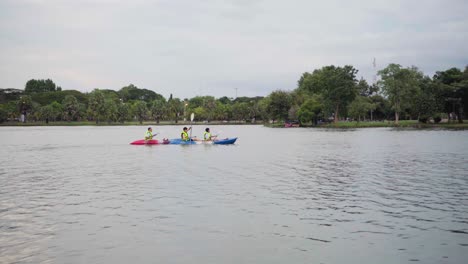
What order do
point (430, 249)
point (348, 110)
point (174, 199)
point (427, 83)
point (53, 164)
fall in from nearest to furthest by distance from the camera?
point (430, 249)
point (174, 199)
point (53, 164)
point (427, 83)
point (348, 110)

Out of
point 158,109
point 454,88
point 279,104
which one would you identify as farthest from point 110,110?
point 454,88

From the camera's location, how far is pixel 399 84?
98812 mm

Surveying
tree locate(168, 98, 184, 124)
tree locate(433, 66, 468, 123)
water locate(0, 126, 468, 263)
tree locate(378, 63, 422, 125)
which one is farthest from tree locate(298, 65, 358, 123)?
water locate(0, 126, 468, 263)

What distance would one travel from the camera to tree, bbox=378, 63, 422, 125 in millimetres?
97812

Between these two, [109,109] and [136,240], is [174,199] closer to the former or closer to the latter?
[136,240]

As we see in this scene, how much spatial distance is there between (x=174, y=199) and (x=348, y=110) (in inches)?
4317

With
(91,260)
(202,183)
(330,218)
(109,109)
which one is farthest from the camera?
(109,109)

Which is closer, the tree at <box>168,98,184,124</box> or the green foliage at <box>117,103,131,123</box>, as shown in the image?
the green foliage at <box>117,103,131,123</box>

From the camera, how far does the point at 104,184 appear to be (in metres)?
21.2

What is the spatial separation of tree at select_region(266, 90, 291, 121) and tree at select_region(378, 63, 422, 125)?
3203 centimetres

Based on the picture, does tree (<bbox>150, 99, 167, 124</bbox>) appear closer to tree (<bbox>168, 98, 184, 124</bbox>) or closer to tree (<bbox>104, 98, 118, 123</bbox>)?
tree (<bbox>168, 98, 184, 124</bbox>)

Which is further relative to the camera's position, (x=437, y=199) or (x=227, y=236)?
(x=437, y=199)

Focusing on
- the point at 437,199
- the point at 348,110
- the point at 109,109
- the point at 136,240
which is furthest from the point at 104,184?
the point at 109,109

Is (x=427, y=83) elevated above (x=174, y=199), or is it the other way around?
(x=427, y=83)
